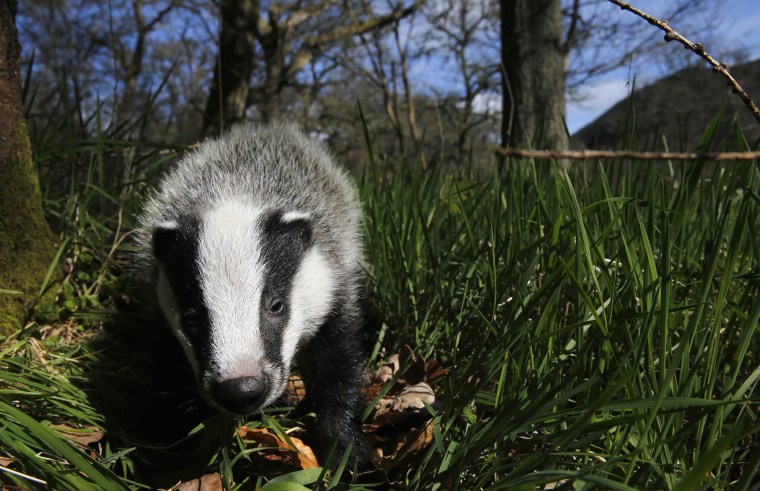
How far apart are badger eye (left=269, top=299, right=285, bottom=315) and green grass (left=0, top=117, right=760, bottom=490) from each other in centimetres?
46

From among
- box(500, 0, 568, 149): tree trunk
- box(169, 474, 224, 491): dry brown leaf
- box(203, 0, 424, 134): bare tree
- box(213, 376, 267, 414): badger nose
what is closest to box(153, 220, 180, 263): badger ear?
box(213, 376, 267, 414): badger nose

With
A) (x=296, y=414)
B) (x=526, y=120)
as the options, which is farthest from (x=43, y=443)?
(x=526, y=120)

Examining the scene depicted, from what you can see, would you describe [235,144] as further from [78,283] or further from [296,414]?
[296,414]

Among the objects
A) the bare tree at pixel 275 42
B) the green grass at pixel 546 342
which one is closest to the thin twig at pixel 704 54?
the green grass at pixel 546 342

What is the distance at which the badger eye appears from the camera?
2.33 meters

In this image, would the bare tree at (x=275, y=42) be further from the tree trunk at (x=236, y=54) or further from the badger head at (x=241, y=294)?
the badger head at (x=241, y=294)

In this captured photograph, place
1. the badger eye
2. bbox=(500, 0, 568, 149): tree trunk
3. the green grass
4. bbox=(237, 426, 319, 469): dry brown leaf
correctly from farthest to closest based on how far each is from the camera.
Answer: bbox=(500, 0, 568, 149): tree trunk, the badger eye, bbox=(237, 426, 319, 469): dry brown leaf, the green grass

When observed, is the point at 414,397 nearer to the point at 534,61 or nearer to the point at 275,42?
the point at 534,61

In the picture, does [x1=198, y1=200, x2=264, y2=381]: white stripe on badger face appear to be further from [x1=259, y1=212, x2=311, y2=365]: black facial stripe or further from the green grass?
the green grass

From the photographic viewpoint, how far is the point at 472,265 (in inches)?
104

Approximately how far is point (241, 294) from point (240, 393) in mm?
404

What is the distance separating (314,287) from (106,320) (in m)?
1.21

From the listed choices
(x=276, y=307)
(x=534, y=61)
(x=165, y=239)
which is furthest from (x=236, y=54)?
(x=276, y=307)

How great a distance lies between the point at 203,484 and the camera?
2057 millimetres
